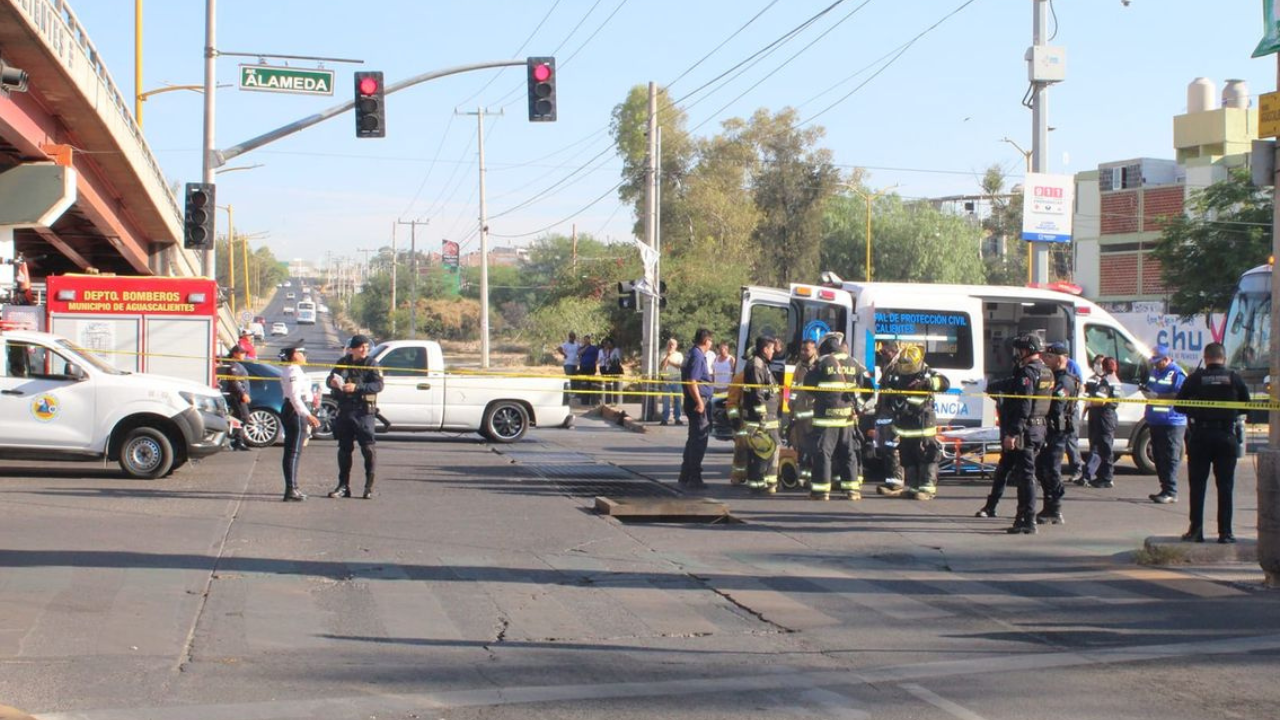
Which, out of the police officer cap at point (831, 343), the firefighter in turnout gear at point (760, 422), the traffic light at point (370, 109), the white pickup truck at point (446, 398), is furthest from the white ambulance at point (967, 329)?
the traffic light at point (370, 109)

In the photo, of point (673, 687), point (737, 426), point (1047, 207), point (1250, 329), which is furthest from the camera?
point (1250, 329)

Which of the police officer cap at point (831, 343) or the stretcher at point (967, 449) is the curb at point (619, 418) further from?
the police officer cap at point (831, 343)

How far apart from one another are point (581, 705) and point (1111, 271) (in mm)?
67211

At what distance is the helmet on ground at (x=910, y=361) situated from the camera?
15.0 meters

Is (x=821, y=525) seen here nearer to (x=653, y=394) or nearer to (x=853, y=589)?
(x=853, y=589)

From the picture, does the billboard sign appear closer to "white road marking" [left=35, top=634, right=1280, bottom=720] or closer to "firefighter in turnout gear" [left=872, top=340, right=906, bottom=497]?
"firefighter in turnout gear" [left=872, top=340, right=906, bottom=497]

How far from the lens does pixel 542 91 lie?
69.4 ft

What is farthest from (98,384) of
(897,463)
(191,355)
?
(897,463)

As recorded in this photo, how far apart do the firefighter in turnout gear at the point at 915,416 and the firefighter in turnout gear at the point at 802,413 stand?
2.98 feet

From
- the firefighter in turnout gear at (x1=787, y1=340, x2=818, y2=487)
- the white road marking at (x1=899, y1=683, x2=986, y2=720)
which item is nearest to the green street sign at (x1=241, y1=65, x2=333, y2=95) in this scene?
the firefighter in turnout gear at (x1=787, y1=340, x2=818, y2=487)

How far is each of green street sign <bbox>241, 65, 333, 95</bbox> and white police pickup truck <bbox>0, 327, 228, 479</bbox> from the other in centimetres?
767

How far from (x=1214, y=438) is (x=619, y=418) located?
18494mm

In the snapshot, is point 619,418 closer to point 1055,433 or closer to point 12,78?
point 1055,433

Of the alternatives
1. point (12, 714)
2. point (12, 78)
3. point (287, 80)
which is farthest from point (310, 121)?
point (12, 714)
